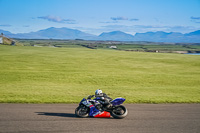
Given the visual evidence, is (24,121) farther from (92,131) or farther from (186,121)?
(186,121)

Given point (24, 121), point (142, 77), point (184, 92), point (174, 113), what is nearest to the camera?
point (24, 121)

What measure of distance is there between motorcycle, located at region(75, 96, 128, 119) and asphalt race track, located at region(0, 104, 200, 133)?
0.36 meters

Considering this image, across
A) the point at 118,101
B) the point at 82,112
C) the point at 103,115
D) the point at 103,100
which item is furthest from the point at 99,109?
the point at 118,101

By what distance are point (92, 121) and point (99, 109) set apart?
1093mm

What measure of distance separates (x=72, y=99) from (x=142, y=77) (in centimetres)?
1801

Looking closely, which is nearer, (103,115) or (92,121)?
(92,121)

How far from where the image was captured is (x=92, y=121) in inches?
526

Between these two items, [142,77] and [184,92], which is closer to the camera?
[184,92]

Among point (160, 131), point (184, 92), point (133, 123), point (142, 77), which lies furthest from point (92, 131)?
point (142, 77)

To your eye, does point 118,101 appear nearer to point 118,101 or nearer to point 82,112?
point 118,101

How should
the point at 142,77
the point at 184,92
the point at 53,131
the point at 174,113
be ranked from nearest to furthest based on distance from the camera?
the point at 53,131, the point at 174,113, the point at 184,92, the point at 142,77

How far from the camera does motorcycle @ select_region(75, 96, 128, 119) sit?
14070 mm

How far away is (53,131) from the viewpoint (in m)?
11.4

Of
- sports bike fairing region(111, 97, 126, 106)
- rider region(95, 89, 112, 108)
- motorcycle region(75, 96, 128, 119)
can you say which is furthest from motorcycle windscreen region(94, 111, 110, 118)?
sports bike fairing region(111, 97, 126, 106)
